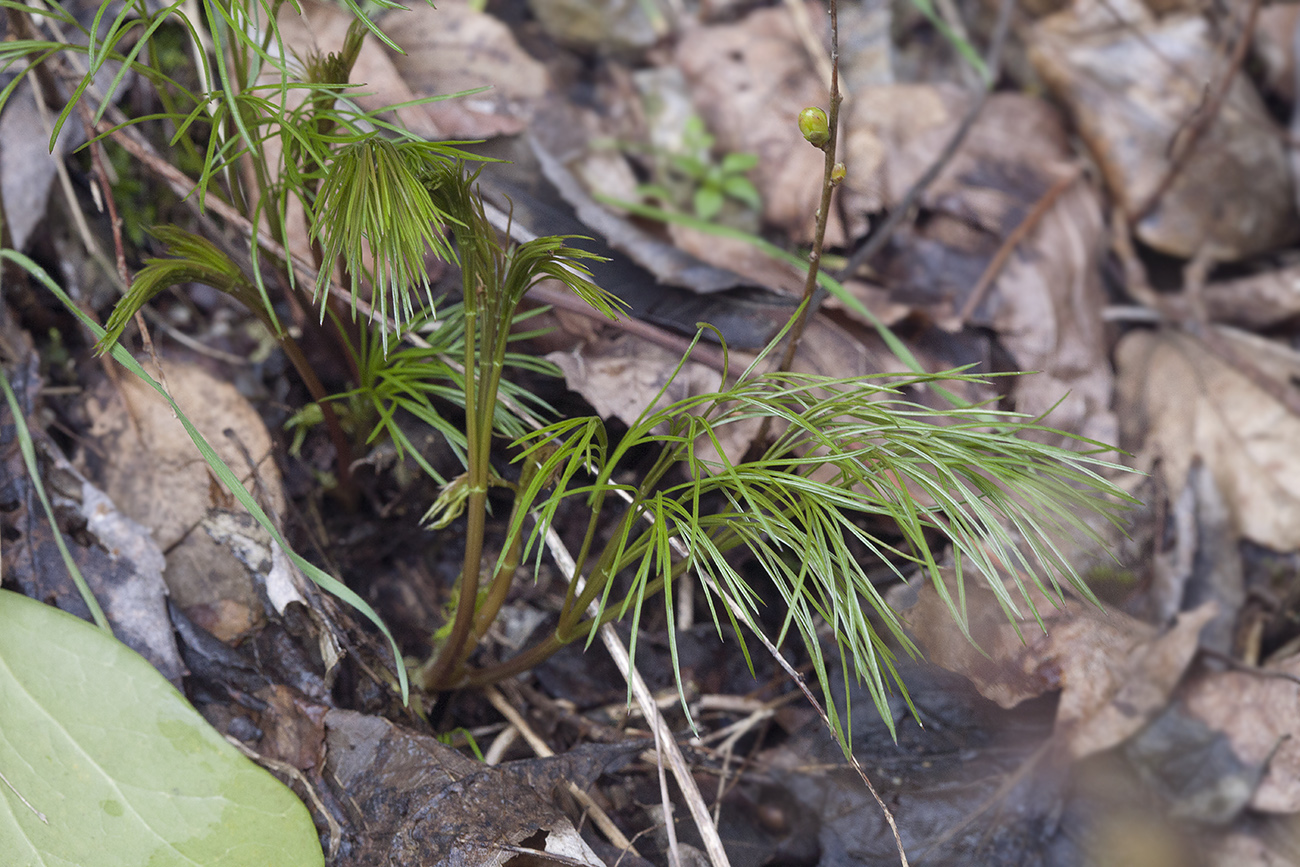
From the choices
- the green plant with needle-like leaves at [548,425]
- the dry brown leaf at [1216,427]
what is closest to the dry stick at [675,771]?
the green plant with needle-like leaves at [548,425]

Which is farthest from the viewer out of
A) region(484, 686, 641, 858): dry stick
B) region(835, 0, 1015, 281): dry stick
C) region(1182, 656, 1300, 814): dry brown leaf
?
region(835, 0, 1015, 281): dry stick

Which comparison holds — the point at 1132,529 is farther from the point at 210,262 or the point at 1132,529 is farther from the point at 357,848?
the point at 210,262

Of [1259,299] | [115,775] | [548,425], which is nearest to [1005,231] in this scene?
[1259,299]

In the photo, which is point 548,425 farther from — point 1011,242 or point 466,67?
point 1011,242

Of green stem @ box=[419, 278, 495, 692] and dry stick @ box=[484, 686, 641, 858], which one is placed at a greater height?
green stem @ box=[419, 278, 495, 692]

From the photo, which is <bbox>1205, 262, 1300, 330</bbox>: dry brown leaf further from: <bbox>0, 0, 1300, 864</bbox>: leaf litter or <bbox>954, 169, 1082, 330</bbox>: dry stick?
<bbox>954, 169, 1082, 330</bbox>: dry stick

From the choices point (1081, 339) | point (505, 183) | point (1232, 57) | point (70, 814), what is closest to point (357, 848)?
point (70, 814)

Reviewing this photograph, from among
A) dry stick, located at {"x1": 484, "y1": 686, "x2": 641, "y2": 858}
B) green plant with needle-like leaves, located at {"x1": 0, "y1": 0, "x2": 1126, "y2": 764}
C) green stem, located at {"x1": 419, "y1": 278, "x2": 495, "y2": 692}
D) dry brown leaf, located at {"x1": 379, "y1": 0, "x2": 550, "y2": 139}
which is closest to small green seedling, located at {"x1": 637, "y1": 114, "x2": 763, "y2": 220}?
dry brown leaf, located at {"x1": 379, "y1": 0, "x2": 550, "y2": 139}
